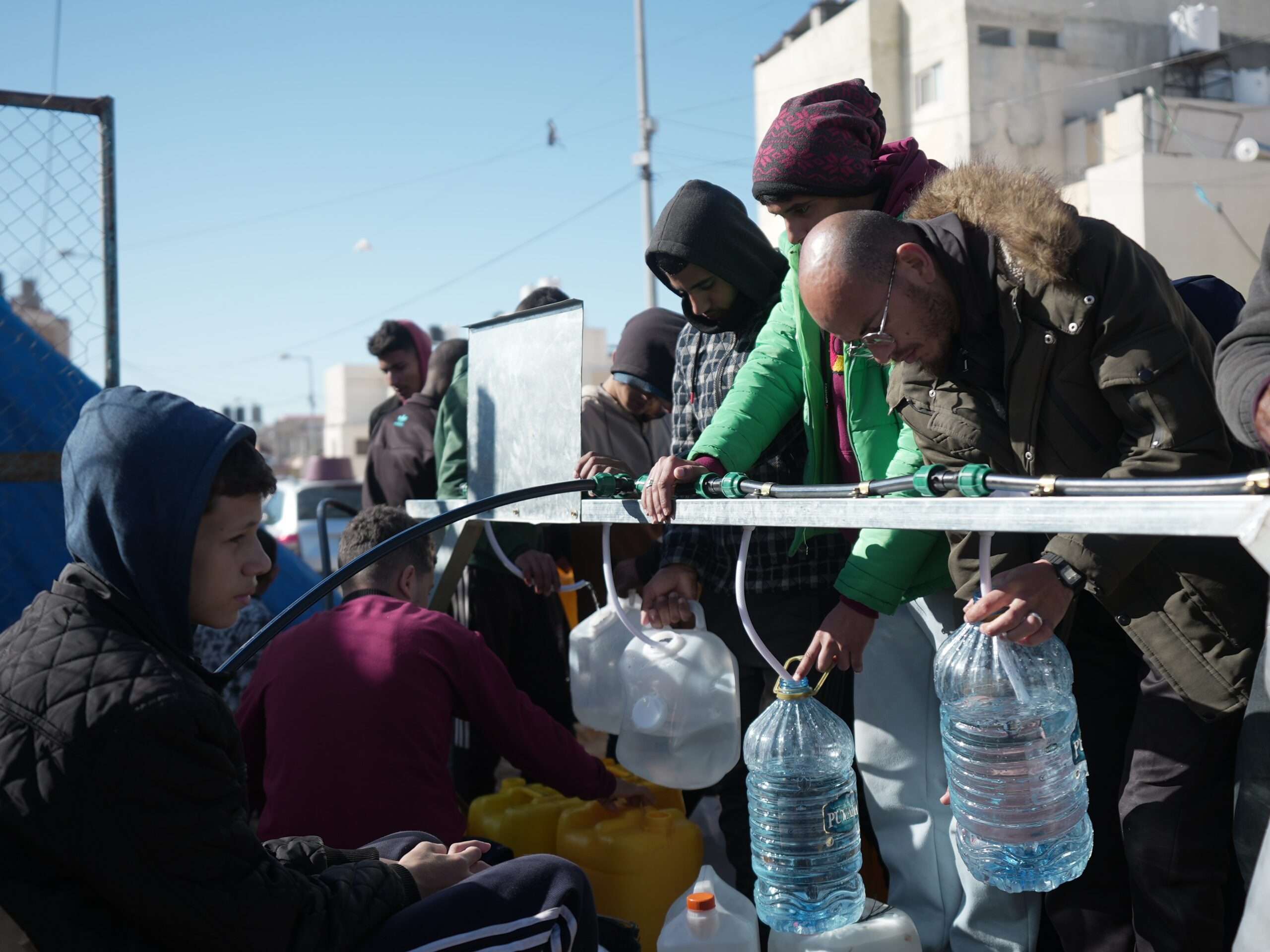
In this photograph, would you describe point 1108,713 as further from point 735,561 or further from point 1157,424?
point 735,561

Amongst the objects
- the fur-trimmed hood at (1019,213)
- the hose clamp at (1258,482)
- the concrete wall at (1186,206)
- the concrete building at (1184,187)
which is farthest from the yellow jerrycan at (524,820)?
the concrete wall at (1186,206)

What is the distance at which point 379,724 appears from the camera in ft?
8.88

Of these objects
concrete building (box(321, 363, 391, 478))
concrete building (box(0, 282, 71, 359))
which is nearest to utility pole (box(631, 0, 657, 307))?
concrete building (box(0, 282, 71, 359))

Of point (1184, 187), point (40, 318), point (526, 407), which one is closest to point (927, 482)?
point (526, 407)

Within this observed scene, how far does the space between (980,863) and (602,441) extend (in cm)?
273

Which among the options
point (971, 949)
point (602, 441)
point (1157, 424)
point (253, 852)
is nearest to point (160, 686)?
point (253, 852)

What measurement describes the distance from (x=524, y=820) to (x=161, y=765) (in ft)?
6.53

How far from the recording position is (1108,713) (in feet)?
7.95

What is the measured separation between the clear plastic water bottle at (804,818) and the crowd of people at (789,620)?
5.9 inches

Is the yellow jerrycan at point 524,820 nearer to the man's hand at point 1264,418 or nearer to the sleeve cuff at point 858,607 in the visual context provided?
the sleeve cuff at point 858,607

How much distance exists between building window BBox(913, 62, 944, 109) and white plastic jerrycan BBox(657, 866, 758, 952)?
27.0 m

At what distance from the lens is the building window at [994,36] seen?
26.2 meters

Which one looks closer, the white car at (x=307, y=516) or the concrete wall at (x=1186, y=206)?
the white car at (x=307, y=516)

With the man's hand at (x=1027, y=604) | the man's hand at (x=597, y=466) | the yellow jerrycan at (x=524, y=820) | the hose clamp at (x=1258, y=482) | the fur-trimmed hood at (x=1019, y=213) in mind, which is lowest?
the yellow jerrycan at (x=524, y=820)
